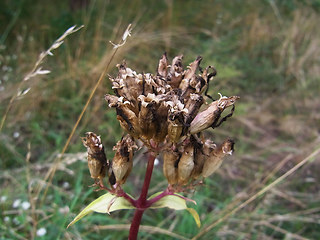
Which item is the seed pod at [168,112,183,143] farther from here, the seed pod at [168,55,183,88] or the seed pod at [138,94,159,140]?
the seed pod at [168,55,183,88]

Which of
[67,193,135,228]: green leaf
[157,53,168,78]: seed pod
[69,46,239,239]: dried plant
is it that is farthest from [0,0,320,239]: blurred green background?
[157,53,168,78]: seed pod

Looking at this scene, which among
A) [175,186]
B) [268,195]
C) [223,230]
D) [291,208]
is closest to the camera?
[175,186]

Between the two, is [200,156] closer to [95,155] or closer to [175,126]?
[175,126]

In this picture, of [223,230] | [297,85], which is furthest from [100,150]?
[297,85]

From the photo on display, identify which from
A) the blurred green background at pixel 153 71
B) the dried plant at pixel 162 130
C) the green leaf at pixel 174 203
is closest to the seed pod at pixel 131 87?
the dried plant at pixel 162 130

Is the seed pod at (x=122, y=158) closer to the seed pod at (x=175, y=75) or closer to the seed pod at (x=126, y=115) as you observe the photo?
the seed pod at (x=126, y=115)

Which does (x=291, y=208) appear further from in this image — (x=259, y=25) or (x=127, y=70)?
(x=259, y=25)
